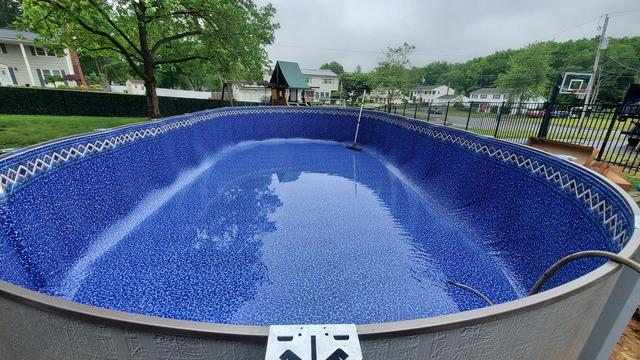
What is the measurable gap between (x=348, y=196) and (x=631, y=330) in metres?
3.75

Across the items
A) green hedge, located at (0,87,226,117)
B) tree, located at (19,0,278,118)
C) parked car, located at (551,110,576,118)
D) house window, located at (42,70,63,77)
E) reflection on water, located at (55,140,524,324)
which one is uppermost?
tree, located at (19,0,278,118)

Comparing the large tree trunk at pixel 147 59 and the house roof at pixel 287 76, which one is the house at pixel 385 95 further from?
the large tree trunk at pixel 147 59

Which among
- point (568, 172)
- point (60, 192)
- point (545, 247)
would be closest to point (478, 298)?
point (545, 247)

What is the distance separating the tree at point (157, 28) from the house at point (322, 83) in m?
32.3

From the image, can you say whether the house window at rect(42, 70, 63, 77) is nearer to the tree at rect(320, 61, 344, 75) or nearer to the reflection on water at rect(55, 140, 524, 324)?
the reflection on water at rect(55, 140, 524, 324)

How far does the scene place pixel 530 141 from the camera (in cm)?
495

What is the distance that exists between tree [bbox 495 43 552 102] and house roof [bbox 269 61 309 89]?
24814mm

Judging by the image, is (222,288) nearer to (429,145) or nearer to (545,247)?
Answer: (545,247)

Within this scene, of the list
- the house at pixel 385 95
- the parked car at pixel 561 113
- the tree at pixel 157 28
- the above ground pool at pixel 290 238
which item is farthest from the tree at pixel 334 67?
the above ground pool at pixel 290 238

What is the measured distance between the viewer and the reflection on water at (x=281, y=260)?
96.1 inches

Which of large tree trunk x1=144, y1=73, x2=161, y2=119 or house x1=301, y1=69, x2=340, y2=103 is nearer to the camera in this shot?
large tree trunk x1=144, y1=73, x2=161, y2=119

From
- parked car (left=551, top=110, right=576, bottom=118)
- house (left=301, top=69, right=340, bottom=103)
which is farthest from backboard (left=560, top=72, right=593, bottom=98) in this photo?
house (left=301, top=69, right=340, bottom=103)

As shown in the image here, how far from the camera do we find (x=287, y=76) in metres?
15.5

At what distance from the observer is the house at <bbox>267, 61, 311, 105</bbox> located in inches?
609
